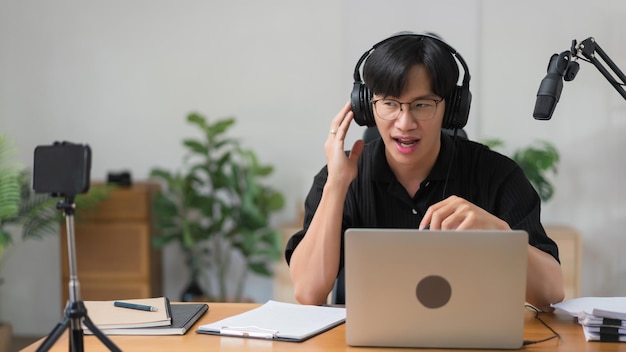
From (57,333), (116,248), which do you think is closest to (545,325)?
(57,333)

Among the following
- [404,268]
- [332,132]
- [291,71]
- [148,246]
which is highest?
[291,71]

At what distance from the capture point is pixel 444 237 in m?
1.45

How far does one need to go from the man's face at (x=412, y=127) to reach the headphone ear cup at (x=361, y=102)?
0.07 ft

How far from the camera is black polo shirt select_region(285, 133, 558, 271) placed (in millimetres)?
2066

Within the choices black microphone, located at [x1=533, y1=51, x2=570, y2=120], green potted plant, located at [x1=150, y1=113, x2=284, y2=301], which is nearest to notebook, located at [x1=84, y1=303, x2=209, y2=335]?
black microphone, located at [x1=533, y1=51, x2=570, y2=120]

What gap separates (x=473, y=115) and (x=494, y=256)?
9.25 ft

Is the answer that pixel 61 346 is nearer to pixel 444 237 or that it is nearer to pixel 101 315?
pixel 101 315

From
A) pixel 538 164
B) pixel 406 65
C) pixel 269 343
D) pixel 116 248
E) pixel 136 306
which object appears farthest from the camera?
pixel 116 248

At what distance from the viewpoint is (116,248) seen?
4.09 meters

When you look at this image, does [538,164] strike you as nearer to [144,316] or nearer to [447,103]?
[447,103]

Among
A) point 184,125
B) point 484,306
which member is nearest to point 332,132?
point 484,306

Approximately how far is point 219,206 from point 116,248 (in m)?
0.57

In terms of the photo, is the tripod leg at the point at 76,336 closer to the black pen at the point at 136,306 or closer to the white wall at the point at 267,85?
the black pen at the point at 136,306

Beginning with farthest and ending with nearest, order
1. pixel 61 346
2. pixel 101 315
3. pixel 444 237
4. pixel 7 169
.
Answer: pixel 7 169, pixel 101 315, pixel 61 346, pixel 444 237
